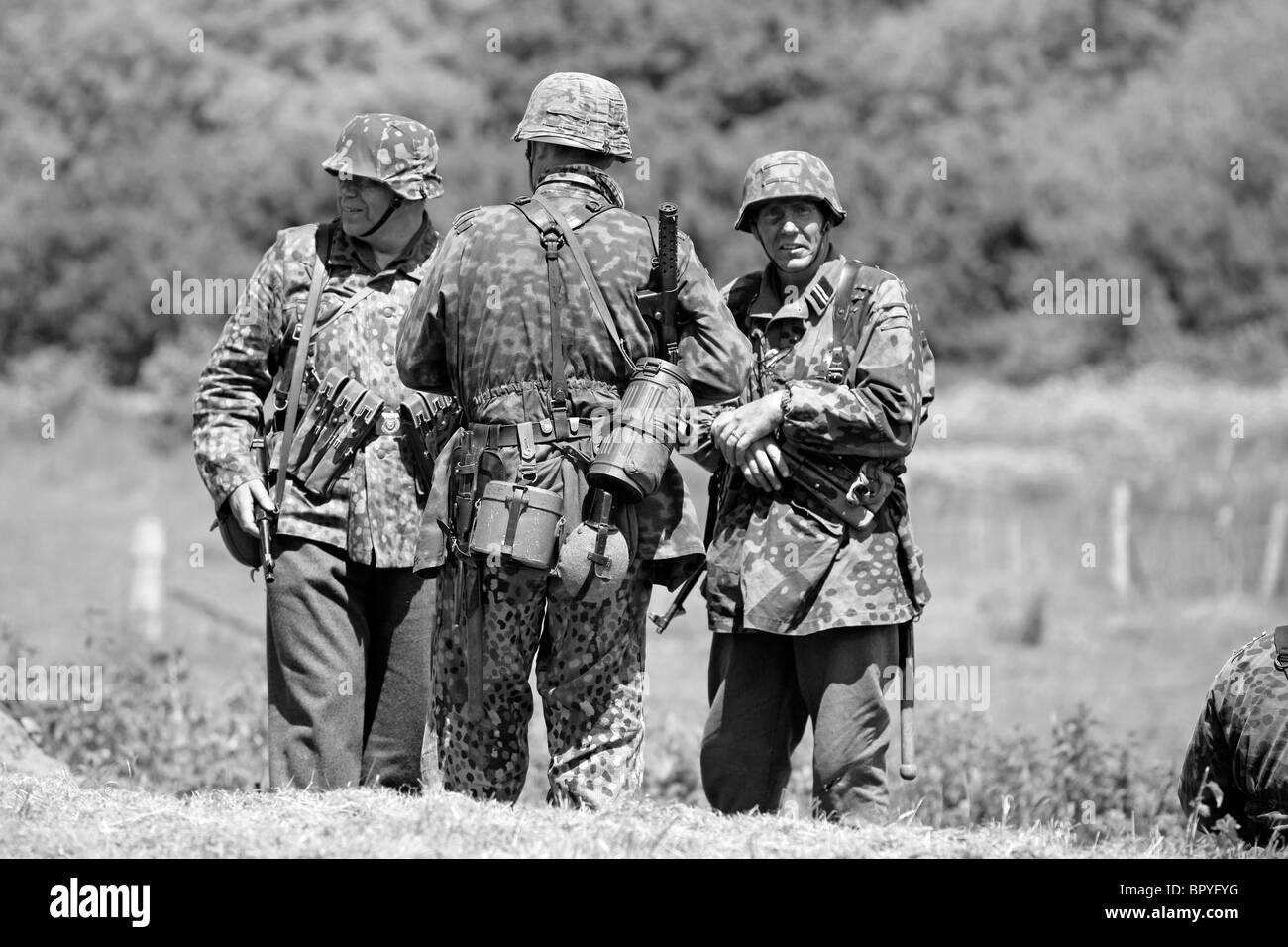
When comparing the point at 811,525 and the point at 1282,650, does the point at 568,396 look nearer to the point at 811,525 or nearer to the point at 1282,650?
the point at 811,525

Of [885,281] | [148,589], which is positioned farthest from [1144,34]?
[885,281]

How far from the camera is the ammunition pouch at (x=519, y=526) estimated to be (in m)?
4.86

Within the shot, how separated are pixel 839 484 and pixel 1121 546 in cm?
987

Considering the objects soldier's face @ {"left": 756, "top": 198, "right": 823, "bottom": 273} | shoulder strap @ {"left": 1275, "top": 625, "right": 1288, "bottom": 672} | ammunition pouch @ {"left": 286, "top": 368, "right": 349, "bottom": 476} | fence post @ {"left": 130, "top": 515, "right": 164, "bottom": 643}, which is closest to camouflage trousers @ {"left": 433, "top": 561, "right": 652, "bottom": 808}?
ammunition pouch @ {"left": 286, "top": 368, "right": 349, "bottom": 476}

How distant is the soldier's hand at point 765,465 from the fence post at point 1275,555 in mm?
9555

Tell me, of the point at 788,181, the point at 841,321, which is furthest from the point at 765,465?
the point at 788,181

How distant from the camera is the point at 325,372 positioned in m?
5.61

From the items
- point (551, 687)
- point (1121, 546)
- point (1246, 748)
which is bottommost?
point (1246, 748)

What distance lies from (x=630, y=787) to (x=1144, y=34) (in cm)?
3578

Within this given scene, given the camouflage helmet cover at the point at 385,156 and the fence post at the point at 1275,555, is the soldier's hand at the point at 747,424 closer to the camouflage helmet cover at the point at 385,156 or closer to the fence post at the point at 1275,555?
the camouflage helmet cover at the point at 385,156

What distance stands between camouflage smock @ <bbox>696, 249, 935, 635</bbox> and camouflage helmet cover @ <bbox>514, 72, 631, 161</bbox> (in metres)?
0.83

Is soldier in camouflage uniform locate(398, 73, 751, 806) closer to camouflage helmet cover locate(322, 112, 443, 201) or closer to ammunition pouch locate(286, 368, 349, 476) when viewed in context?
ammunition pouch locate(286, 368, 349, 476)

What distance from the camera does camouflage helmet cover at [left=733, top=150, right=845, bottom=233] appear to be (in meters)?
5.38

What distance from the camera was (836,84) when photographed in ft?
116
